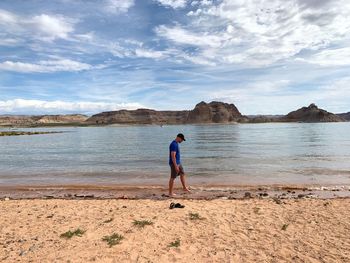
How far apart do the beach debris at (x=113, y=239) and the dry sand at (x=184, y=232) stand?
0.36 feet

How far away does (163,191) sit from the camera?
1555 centimetres

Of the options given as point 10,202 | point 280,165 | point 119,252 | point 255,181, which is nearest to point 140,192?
point 10,202

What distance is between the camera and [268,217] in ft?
32.7

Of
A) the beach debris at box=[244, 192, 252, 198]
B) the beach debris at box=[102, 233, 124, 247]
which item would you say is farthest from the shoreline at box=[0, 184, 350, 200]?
the beach debris at box=[102, 233, 124, 247]

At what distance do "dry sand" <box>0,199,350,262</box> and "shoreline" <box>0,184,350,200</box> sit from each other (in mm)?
2144

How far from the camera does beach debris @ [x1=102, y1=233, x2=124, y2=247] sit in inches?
308

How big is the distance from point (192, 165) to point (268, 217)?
52.5 feet

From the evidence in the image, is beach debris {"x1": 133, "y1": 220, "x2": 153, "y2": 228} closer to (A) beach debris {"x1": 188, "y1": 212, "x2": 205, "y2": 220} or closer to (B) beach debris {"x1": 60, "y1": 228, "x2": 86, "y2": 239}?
(A) beach debris {"x1": 188, "y1": 212, "x2": 205, "y2": 220}

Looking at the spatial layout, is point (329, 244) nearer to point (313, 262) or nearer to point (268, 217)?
point (313, 262)

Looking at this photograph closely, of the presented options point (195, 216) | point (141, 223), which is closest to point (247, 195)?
point (195, 216)

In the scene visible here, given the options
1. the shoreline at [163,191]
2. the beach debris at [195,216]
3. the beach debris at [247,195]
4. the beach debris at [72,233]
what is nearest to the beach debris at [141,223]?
the beach debris at [195,216]

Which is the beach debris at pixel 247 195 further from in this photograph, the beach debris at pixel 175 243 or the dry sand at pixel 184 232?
the beach debris at pixel 175 243

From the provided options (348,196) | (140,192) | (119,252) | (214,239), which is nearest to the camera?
(119,252)

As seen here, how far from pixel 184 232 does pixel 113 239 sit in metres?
1.79
